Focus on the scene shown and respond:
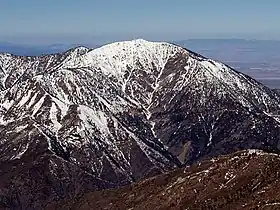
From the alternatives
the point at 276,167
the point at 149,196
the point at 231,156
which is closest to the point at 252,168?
the point at 276,167

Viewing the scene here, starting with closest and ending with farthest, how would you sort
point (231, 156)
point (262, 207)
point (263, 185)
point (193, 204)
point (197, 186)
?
1. point (262, 207)
2. point (263, 185)
3. point (193, 204)
4. point (197, 186)
5. point (231, 156)

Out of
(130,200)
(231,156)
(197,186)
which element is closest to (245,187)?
(197,186)

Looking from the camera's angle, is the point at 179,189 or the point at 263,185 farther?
the point at 179,189

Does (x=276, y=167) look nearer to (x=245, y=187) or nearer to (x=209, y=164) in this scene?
(x=245, y=187)

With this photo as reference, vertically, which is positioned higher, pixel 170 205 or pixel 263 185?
pixel 263 185

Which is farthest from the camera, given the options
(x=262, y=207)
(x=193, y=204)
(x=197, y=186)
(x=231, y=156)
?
(x=231, y=156)

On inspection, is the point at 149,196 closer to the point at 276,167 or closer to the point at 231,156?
the point at 231,156
